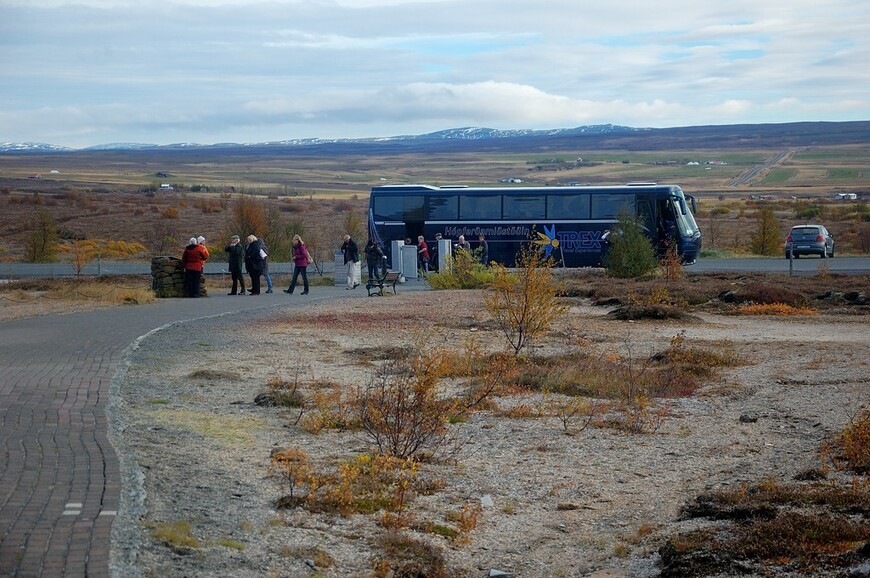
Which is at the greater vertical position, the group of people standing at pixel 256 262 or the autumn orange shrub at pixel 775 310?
the group of people standing at pixel 256 262

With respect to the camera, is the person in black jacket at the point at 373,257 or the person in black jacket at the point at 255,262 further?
the person in black jacket at the point at 373,257

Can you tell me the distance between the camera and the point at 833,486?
7883mm

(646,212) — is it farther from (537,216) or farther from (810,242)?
(810,242)

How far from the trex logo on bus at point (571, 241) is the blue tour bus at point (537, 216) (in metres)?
0.03

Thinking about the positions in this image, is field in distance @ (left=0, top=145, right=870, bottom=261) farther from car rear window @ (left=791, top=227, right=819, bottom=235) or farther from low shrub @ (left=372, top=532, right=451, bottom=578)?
low shrub @ (left=372, top=532, right=451, bottom=578)

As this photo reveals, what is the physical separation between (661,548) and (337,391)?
5212 mm

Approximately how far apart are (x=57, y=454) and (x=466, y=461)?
3.16m

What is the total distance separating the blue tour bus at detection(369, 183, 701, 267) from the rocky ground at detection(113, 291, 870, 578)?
21.7m

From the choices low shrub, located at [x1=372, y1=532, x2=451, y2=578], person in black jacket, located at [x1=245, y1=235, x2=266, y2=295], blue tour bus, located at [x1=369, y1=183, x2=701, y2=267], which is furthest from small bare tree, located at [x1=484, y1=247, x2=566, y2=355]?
blue tour bus, located at [x1=369, y1=183, x2=701, y2=267]

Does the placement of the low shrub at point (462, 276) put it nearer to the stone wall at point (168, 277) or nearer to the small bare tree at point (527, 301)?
the stone wall at point (168, 277)

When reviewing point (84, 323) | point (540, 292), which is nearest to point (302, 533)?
point (540, 292)

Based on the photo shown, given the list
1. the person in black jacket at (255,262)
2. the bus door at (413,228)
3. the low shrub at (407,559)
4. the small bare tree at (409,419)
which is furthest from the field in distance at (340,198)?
the low shrub at (407,559)

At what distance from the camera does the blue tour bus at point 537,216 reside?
1512 inches

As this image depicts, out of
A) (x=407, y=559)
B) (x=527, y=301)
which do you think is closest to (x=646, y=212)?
(x=527, y=301)
